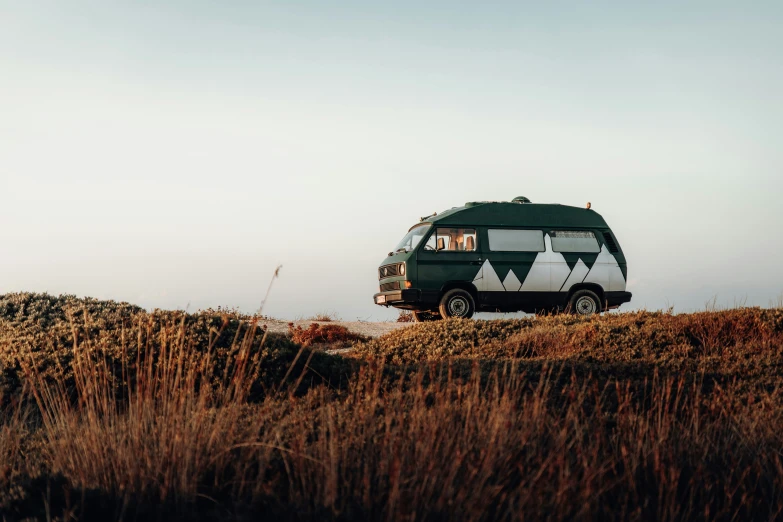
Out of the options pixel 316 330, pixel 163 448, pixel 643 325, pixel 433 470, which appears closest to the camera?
pixel 433 470

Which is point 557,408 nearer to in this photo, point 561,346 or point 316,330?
point 561,346

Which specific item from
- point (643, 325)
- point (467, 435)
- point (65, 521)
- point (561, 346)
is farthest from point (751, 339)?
point (65, 521)

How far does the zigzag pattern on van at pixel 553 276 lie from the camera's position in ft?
52.7

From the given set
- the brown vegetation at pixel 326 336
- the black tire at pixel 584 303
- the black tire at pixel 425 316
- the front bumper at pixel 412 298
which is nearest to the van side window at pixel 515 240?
the black tire at pixel 584 303

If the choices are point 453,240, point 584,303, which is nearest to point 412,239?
point 453,240

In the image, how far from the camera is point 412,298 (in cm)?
1564

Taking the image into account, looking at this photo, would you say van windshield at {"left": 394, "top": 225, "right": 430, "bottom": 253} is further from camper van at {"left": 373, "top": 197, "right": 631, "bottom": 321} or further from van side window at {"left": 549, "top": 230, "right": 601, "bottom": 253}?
van side window at {"left": 549, "top": 230, "right": 601, "bottom": 253}

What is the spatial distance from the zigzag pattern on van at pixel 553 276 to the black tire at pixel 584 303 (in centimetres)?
31

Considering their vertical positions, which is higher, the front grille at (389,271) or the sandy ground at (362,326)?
the front grille at (389,271)

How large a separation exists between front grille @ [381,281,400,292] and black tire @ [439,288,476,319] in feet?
3.56

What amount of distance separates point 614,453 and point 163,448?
3.27 m

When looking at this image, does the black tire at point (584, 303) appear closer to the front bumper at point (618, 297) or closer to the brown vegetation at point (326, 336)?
the front bumper at point (618, 297)

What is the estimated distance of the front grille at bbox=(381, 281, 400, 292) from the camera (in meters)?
16.1

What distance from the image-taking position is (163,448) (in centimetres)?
473
